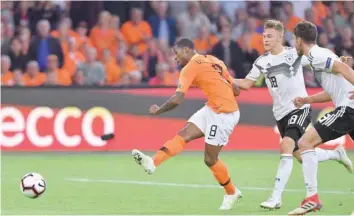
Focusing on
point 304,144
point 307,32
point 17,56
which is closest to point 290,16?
point 17,56

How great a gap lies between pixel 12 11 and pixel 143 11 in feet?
9.17

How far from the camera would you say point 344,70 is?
32.6 ft

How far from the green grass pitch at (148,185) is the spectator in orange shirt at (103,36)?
8.93 feet

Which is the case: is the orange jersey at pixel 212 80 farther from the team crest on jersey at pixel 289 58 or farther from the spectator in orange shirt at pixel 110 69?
the spectator in orange shirt at pixel 110 69

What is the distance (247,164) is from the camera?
1664cm

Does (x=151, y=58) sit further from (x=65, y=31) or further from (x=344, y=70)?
(x=344, y=70)

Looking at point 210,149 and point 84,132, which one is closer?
point 210,149

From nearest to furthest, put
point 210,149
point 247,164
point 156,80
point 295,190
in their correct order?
point 210,149, point 295,190, point 247,164, point 156,80

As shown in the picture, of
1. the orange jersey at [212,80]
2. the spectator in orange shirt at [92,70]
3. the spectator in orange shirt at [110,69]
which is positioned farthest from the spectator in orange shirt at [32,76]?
the orange jersey at [212,80]

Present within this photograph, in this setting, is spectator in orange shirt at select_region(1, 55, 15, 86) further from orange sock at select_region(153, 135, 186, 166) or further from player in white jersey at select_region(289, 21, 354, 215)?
player in white jersey at select_region(289, 21, 354, 215)

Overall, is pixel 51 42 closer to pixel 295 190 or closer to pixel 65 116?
pixel 65 116

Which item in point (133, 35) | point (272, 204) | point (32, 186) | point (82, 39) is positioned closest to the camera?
point (272, 204)

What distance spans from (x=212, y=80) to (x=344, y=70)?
1945mm

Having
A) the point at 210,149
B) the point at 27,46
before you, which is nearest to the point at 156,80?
the point at 27,46
